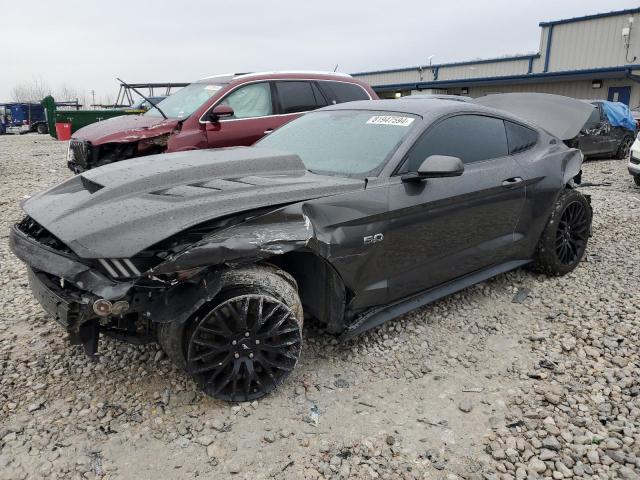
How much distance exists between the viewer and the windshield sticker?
335cm

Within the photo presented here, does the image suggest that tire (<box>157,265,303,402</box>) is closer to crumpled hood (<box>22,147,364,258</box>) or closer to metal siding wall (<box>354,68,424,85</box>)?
crumpled hood (<box>22,147,364,258</box>)

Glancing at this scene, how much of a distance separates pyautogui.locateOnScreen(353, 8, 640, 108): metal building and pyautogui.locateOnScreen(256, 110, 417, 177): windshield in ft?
47.2

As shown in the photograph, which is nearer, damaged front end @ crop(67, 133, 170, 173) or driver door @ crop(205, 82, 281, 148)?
driver door @ crop(205, 82, 281, 148)

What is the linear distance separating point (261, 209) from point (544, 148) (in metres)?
2.80

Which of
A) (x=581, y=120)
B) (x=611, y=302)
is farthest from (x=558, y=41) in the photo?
(x=611, y=302)

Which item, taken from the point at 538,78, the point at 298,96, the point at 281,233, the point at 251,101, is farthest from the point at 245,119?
the point at 538,78

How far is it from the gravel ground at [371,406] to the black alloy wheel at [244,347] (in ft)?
0.43

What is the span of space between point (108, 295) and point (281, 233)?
862 millimetres

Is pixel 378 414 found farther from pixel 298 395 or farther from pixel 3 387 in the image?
pixel 3 387

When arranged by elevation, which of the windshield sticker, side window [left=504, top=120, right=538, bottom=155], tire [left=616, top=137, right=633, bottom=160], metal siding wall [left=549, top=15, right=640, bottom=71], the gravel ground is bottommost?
the gravel ground

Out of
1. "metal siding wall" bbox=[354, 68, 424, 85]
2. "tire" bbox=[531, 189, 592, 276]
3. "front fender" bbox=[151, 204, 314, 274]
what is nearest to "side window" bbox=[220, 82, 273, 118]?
"tire" bbox=[531, 189, 592, 276]

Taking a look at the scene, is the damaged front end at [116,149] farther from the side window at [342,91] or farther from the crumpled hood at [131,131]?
the side window at [342,91]

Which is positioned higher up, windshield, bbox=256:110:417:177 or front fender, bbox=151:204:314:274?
windshield, bbox=256:110:417:177

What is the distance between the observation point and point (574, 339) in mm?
3416
